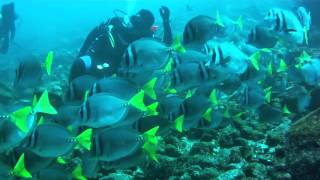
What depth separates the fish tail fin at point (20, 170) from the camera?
12.0 feet

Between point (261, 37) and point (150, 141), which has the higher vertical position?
point (261, 37)

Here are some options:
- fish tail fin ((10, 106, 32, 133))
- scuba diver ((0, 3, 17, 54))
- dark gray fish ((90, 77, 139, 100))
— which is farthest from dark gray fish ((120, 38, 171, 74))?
scuba diver ((0, 3, 17, 54))

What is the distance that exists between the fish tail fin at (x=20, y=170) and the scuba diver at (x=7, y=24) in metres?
9.68

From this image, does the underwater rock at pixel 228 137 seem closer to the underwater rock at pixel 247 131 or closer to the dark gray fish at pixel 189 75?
the underwater rock at pixel 247 131

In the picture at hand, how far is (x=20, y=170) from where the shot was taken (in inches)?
145

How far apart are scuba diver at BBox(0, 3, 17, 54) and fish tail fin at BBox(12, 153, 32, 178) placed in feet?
31.8

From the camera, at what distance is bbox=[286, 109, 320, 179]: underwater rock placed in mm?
4430

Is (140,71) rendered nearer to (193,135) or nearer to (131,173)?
(131,173)

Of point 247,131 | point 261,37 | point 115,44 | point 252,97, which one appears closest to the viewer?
point 252,97

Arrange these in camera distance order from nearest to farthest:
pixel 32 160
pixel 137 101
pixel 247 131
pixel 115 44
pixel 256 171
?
pixel 32 160 < pixel 137 101 < pixel 256 171 < pixel 247 131 < pixel 115 44

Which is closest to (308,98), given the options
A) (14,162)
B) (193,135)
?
(193,135)

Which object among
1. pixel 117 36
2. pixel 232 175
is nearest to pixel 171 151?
pixel 232 175

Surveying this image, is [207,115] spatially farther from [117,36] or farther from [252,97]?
[117,36]

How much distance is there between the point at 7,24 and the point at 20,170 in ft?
32.8
